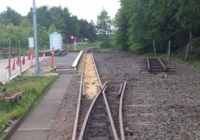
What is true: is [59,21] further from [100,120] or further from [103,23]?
[100,120]

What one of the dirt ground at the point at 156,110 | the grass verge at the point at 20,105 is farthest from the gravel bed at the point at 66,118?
the grass verge at the point at 20,105

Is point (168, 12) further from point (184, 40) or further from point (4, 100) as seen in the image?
point (4, 100)

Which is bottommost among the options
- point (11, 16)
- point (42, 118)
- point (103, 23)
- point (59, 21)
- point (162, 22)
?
point (42, 118)

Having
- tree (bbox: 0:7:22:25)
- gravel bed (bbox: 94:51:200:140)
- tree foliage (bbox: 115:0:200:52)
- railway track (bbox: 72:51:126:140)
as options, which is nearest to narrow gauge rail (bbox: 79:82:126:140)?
railway track (bbox: 72:51:126:140)

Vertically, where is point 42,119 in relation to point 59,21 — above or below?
below

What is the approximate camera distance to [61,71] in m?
33.4

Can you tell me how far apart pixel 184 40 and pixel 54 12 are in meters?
83.7

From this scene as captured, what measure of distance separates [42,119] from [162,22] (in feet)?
126

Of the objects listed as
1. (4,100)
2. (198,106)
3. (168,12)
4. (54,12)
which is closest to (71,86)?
(4,100)

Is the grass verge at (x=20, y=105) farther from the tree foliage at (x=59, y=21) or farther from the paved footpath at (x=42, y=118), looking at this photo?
the tree foliage at (x=59, y=21)

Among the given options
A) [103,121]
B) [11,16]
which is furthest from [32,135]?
[11,16]

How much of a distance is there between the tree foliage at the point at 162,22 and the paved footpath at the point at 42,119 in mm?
20456

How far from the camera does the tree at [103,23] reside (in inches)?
5743

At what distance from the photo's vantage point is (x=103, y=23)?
486 ft
